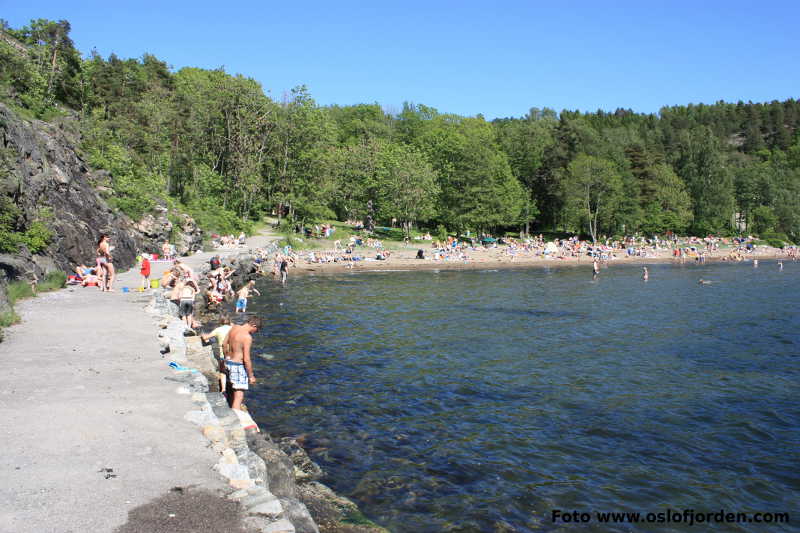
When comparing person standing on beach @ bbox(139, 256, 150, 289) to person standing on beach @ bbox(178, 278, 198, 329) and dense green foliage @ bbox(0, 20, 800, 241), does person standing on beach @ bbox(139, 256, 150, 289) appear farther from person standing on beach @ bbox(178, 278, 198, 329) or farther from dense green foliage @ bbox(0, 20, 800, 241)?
dense green foliage @ bbox(0, 20, 800, 241)

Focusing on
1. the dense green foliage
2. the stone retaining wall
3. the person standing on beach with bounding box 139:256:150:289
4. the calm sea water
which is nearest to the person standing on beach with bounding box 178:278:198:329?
the calm sea water

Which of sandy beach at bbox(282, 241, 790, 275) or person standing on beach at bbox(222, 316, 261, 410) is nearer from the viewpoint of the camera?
person standing on beach at bbox(222, 316, 261, 410)

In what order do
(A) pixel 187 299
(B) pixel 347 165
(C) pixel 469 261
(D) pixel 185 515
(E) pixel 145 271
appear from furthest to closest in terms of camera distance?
(B) pixel 347 165, (C) pixel 469 261, (E) pixel 145 271, (A) pixel 187 299, (D) pixel 185 515

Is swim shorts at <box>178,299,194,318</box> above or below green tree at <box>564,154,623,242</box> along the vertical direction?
below

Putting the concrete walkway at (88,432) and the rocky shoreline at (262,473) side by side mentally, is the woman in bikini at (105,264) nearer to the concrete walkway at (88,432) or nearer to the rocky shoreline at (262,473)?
the concrete walkway at (88,432)

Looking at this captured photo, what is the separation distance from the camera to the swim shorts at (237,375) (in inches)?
367

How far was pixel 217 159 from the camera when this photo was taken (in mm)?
57906

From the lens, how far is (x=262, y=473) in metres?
6.69

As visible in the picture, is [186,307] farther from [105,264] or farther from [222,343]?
[222,343]

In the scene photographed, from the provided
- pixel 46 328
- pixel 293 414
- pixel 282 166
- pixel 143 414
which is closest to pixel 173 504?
pixel 143 414

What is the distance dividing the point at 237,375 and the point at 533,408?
23.4 ft

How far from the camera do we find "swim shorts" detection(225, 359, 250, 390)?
30.6 ft

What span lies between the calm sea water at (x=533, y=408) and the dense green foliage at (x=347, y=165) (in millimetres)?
20250

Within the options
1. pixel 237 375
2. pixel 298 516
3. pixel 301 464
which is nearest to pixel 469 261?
pixel 301 464
